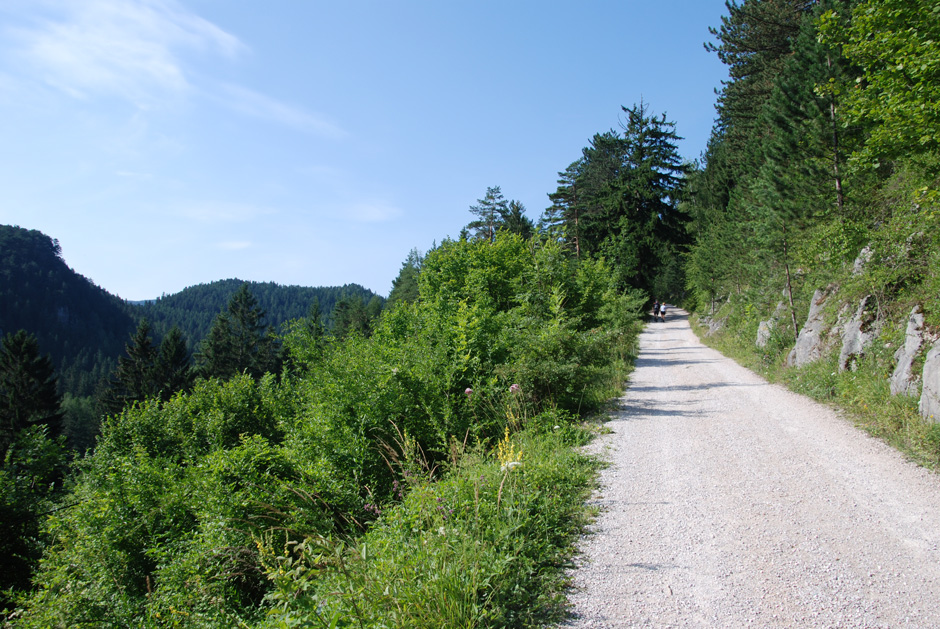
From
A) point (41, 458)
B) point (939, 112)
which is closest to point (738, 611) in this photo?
point (939, 112)

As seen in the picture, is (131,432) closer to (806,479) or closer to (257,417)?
(257,417)

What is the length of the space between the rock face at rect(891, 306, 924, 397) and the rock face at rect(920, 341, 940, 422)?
2.11ft

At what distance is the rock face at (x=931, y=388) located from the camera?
5.95 meters

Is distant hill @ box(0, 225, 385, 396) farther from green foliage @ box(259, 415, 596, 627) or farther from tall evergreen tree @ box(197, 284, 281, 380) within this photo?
green foliage @ box(259, 415, 596, 627)

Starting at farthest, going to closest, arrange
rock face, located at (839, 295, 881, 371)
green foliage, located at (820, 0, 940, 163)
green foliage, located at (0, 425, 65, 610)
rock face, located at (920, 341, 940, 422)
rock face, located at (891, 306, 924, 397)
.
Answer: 1. green foliage, located at (0, 425, 65, 610)
2. rock face, located at (839, 295, 881, 371)
3. rock face, located at (891, 306, 924, 397)
4. green foliage, located at (820, 0, 940, 163)
5. rock face, located at (920, 341, 940, 422)

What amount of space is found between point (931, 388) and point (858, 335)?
386 centimetres

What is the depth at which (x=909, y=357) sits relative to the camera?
287 inches

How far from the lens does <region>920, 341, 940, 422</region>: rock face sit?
595cm

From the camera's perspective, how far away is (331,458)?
6926 mm

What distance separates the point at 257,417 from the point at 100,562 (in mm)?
6772

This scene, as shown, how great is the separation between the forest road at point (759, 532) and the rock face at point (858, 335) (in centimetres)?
248

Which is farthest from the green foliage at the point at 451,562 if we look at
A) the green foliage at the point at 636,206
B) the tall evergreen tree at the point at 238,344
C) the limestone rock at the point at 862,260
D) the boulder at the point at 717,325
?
the tall evergreen tree at the point at 238,344

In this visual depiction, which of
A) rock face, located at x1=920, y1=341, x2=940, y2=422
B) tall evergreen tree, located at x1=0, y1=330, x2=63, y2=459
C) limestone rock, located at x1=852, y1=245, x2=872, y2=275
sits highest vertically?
limestone rock, located at x1=852, y1=245, x2=872, y2=275

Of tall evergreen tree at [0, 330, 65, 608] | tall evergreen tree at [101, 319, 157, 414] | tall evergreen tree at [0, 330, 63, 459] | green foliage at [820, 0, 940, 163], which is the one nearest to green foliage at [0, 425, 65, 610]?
tall evergreen tree at [0, 330, 65, 608]
